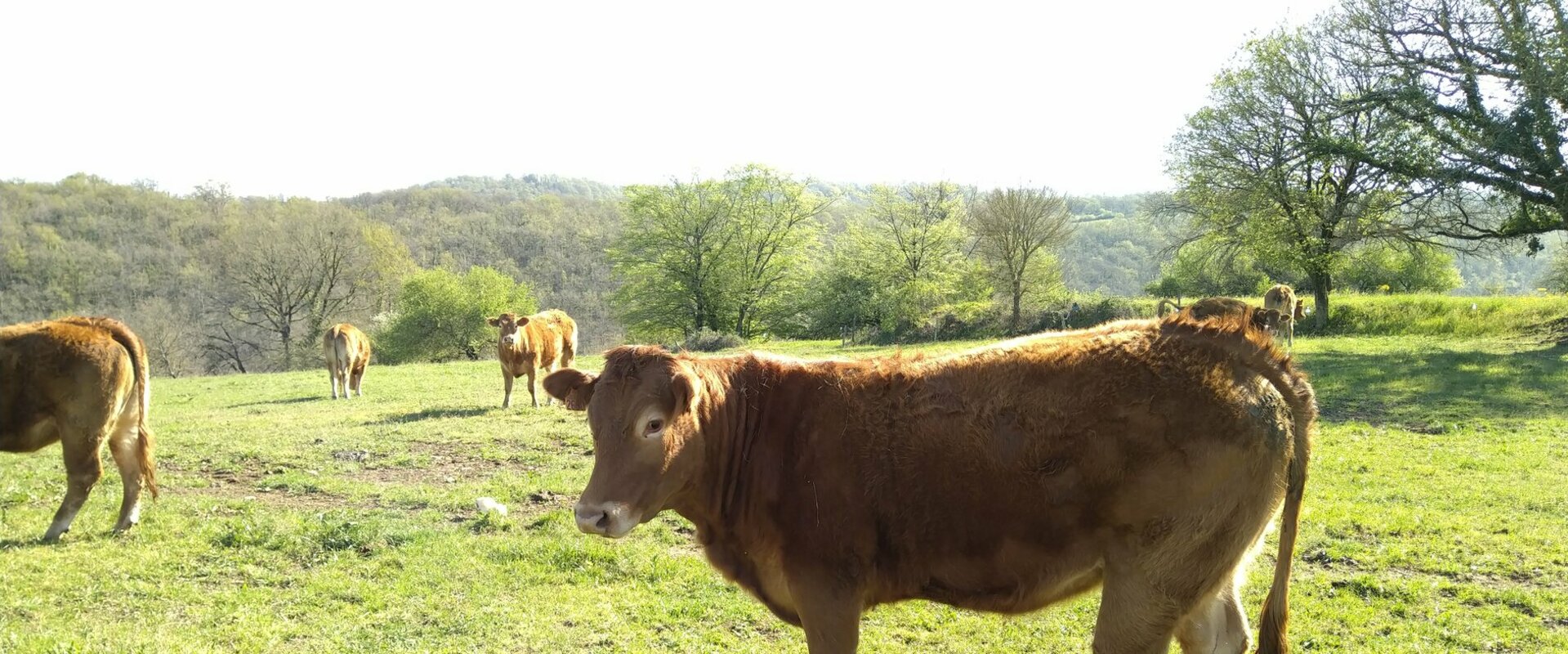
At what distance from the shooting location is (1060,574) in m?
3.86

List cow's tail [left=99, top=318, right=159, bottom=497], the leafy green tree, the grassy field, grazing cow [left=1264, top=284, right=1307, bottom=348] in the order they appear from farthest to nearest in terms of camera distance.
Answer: the leafy green tree → grazing cow [left=1264, top=284, right=1307, bottom=348] → cow's tail [left=99, top=318, right=159, bottom=497] → the grassy field

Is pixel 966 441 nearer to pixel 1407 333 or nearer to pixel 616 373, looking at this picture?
pixel 616 373

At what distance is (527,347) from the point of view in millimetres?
18625

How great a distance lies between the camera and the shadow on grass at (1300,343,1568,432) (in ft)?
47.5

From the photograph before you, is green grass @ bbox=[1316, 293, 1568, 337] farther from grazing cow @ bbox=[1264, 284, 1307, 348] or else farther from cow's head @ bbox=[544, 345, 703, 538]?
cow's head @ bbox=[544, 345, 703, 538]

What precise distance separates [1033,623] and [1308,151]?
28996 mm

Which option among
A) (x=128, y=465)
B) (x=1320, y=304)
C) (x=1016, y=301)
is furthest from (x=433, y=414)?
(x=1320, y=304)

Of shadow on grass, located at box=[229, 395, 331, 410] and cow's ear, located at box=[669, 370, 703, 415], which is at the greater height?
cow's ear, located at box=[669, 370, 703, 415]

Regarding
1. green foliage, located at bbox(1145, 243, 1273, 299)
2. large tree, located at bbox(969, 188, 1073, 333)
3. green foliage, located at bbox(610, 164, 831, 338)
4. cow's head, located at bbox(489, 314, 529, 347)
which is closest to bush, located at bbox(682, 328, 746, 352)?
green foliage, located at bbox(610, 164, 831, 338)

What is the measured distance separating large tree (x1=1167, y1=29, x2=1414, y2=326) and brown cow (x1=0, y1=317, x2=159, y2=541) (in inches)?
1265

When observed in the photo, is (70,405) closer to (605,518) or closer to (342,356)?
(605,518)

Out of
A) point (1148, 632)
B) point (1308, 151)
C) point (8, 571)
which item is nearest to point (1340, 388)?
point (1308, 151)

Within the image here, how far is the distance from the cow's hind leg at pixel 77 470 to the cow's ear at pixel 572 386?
6.77 metres

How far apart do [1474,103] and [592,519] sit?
32.3 m
